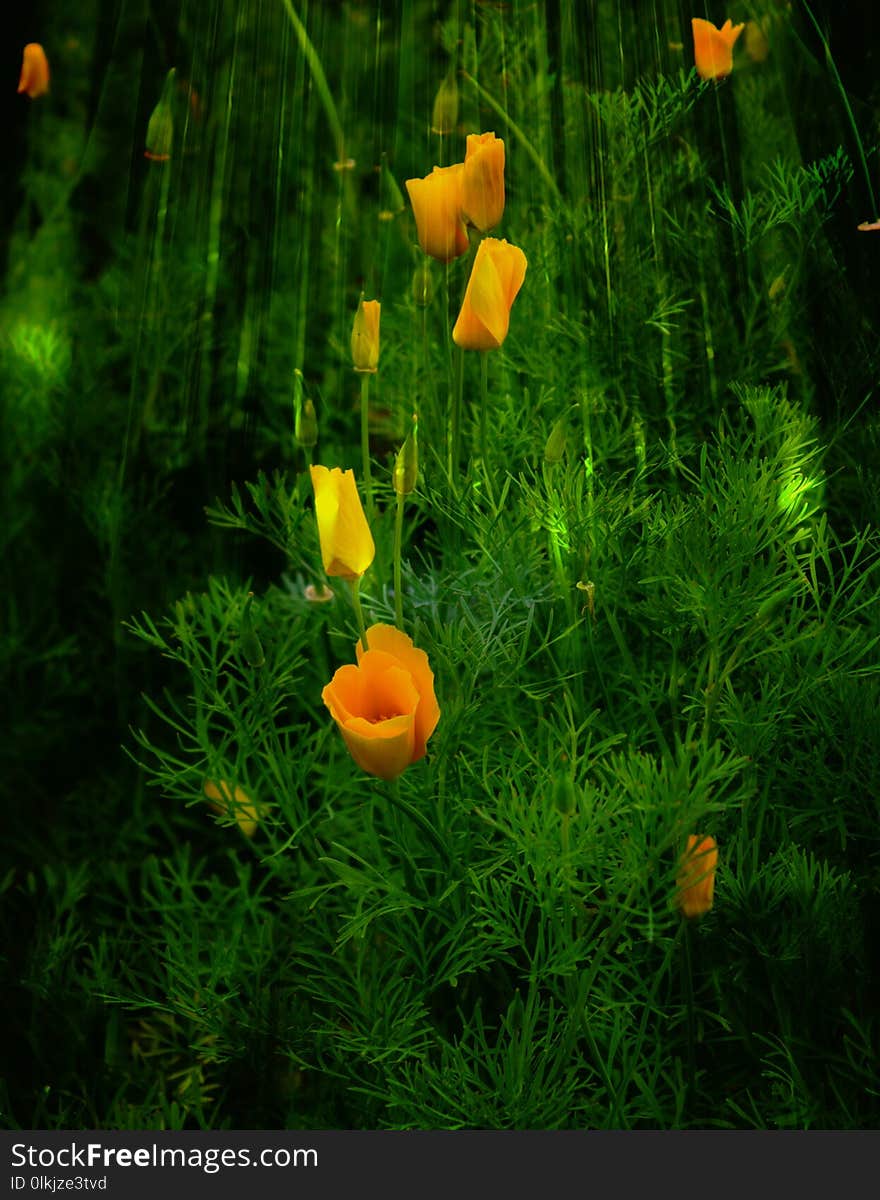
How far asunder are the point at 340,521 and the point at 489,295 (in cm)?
12

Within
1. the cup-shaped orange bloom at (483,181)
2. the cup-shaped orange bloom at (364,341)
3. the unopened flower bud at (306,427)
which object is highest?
the cup-shaped orange bloom at (483,181)

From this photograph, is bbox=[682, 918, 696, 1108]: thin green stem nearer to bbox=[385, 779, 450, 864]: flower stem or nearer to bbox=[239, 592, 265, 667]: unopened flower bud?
bbox=[385, 779, 450, 864]: flower stem

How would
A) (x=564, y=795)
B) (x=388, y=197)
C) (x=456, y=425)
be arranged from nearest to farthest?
(x=564, y=795), (x=456, y=425), (x=388, y=197)

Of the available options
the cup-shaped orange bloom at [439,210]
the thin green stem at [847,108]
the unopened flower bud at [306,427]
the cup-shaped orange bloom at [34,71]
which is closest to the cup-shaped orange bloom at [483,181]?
the cup-shaped orange bloom at [439,210]

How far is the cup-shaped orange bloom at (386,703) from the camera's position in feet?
1.19

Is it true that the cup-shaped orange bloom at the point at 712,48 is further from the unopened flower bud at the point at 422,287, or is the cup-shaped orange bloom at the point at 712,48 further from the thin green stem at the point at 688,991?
the thin green stem at the point at 688,991

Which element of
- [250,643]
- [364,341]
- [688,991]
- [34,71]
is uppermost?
[34,71]

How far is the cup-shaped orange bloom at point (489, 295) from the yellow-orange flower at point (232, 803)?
0.24 m

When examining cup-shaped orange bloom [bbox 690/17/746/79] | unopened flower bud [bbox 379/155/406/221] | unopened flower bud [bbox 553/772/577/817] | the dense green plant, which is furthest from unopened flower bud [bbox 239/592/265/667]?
cup-shaped orange bloom [bbox 690/17/746/79]

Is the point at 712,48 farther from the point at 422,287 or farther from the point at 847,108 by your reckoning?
the point at 422,287

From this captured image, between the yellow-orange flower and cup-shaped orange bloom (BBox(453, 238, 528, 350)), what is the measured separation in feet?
→ 0.79

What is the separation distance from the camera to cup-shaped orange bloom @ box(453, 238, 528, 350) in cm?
43

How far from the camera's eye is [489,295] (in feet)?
1.41

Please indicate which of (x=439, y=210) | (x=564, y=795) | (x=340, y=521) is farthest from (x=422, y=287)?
(x=564, y=795)
